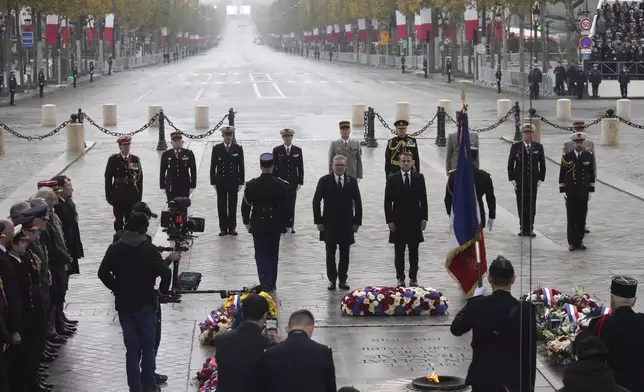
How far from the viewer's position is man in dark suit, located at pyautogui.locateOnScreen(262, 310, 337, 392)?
778cm

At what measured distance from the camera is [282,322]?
1391 cm

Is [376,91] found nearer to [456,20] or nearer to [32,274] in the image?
[456,20]

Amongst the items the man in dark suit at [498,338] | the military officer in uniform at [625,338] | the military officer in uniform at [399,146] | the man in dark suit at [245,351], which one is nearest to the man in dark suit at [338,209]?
the military officer in uniform at [399,146]

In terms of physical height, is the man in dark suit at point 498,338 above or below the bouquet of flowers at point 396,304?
above

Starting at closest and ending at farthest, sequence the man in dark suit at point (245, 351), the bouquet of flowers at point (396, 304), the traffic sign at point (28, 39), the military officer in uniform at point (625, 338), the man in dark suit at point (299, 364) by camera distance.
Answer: the man in dark suit at point (299, 364)
the man in dark suit at point (245, 351)
the military officer in uniform at point (625, 338)
the bouquet of flowers at point (396, 304)
the traffic sign at point (28, 39)

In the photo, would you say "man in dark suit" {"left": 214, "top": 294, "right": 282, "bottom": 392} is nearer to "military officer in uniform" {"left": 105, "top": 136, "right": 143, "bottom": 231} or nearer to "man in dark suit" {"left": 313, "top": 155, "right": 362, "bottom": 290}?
"man in dark suit" {"left": 313, "top": 155, "right": 362, "bottom": 290}

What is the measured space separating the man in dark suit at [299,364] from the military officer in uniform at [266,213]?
7356mm

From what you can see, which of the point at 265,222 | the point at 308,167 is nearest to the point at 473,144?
the point at 265,222

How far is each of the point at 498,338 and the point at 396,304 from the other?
5.31 m

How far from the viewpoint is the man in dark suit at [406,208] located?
15.3 metres

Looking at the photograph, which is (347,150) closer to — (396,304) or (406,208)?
(406,208)

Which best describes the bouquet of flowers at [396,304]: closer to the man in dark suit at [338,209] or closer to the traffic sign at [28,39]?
the man in dark suit at [338,209]

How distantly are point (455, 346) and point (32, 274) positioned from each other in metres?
4.16

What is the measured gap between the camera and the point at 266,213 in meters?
15.3
